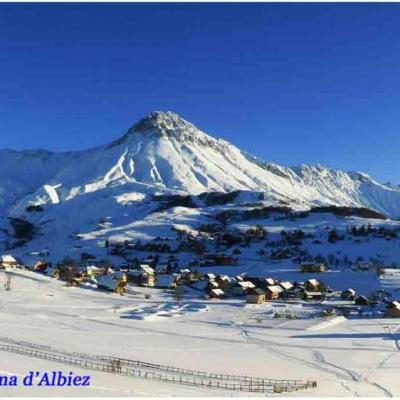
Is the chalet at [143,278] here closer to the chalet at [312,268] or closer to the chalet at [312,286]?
the chalet at [312,286]

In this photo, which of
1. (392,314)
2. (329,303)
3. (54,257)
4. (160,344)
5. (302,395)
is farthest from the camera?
(54,257)

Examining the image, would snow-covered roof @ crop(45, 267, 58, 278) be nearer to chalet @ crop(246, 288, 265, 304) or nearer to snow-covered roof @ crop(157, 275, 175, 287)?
snow-covered roof @ crop(157, 275, 175, 287)

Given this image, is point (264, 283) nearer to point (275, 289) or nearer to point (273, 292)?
point (275, 289)

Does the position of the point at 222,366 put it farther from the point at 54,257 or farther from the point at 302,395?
the point at 54,257

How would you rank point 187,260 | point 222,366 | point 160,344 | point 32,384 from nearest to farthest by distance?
point 32,384, point 222,366, point 160,344, point 187,260

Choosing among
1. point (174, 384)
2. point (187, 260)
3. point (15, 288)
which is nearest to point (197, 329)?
point (174, 384)
